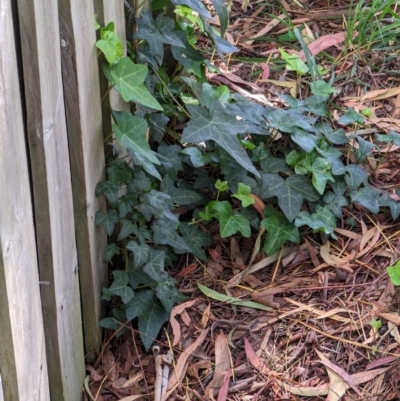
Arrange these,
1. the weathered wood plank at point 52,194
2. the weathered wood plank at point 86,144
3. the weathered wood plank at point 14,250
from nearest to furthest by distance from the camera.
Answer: the weathered wood plank at point 14,250
the weathered wood plank at point 52,194
the weathered wood plank at point 86,144

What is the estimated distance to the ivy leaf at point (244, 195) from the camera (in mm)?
2143

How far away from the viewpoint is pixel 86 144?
172 centimetres

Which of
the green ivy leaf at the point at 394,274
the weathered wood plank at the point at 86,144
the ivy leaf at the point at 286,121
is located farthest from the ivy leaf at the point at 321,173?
the weathered wood plank at the point at 86,144

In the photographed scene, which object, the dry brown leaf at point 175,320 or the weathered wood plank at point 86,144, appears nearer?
the weathered wood plank at point 86,144

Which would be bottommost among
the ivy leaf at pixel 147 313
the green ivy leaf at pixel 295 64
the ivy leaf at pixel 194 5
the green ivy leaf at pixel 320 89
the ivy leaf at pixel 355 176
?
the ivy leaf at pixel 147 313

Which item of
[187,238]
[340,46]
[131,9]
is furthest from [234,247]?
[340,46]

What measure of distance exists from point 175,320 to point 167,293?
89mm

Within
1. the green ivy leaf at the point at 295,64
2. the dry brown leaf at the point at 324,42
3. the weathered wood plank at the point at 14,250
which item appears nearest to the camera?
the weathered wood plank at the point at 14,250

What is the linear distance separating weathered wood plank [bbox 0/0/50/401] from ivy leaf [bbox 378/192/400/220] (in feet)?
4.01

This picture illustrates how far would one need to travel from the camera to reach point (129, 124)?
1.82 m

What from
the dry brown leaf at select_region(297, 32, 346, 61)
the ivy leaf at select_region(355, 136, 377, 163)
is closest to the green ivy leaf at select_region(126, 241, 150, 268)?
the ivy leaf at select_region(355, 136, 377, 163)

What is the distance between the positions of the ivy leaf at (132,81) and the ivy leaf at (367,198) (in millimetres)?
792

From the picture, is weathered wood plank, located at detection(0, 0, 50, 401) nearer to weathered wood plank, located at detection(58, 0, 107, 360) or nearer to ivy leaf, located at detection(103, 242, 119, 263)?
weathered wood plank, located at detection(58, 0, 107, 360)

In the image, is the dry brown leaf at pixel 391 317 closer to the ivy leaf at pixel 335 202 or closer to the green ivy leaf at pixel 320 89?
the ivy leaf at pixel 335 202
